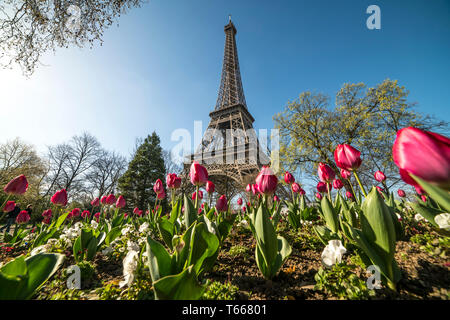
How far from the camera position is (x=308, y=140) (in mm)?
11250

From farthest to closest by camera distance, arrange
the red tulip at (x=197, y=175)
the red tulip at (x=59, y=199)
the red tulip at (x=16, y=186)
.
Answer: the red tulip at (x=59, y=199)
the red tulip at (x=16, y=186)
the red tulip at (x=197, y=175)

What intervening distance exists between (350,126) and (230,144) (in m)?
14.2

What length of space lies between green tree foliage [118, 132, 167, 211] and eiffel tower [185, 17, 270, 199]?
15.5ft

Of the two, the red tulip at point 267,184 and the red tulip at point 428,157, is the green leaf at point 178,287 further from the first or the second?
the red tulip at point 428,157

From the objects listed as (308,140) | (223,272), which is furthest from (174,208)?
(308,140)

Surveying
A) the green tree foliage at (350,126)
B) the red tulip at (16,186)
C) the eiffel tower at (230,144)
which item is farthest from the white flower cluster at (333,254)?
the eiffel tower at (230,144)

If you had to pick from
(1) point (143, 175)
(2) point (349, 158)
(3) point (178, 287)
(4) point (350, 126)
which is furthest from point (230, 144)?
(3) point (178, 287)

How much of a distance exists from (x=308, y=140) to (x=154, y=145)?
18.9m

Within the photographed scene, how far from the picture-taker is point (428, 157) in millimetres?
786

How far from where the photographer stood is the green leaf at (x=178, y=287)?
834 millimetres

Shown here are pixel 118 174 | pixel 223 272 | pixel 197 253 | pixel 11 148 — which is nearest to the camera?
pixel 197 253

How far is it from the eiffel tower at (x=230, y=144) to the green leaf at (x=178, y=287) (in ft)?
48.9

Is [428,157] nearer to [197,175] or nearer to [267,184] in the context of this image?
[267,184]
